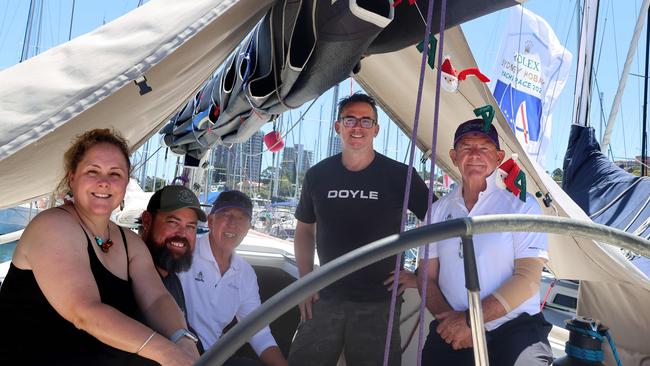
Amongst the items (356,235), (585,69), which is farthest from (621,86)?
(356,235)

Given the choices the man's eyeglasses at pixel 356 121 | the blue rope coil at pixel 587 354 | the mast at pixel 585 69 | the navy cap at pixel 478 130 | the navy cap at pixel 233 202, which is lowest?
the blue rope coil at pixel 587 354

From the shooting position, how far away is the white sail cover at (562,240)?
8.66 ft

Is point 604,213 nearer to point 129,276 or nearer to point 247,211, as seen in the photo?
point 247,211

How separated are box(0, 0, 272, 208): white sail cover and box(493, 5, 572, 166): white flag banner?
6.15 meters

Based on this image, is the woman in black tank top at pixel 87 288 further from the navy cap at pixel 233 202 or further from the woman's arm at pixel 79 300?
the navy cap at pixel 233 202

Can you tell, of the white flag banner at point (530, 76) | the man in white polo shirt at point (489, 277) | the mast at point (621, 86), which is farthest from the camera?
the white flag banner at point (530, 76)

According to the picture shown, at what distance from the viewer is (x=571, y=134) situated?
545cm

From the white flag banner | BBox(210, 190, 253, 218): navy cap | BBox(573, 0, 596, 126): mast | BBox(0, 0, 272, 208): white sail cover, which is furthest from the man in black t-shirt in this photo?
the white flag banner

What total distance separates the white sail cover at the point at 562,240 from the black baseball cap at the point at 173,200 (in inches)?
51.1

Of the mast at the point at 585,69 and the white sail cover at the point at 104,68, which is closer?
the white sail cover at the point at 104,68

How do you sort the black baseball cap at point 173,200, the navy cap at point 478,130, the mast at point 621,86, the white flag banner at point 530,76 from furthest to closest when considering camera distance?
1. the white flag banner at point 530,76
2. the mast at point 621,86
3. the black baseball cap at point 173,200
4. the navy cap at point 478,130

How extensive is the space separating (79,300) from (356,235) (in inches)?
57.1

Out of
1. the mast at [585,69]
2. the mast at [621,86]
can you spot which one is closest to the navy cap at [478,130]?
the mast at [585,69]

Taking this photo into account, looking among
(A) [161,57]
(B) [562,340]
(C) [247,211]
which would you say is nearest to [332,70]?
(A) [161,57]
